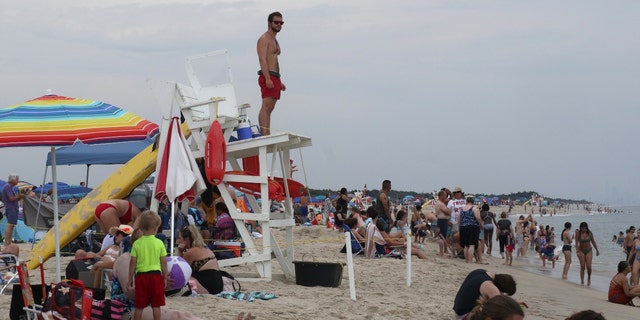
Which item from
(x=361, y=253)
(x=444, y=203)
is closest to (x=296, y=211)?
(x=444, y=203)

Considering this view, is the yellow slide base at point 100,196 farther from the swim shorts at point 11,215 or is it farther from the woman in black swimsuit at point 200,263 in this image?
the swim shorts at point 11,215

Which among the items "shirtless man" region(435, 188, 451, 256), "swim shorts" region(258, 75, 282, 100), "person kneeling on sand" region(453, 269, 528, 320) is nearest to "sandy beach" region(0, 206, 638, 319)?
"shirtless man" region(435, 188, 451, 256)

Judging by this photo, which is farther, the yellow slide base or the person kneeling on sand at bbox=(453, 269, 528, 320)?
the yellow slide base

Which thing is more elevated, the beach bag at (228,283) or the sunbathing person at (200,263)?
the sunbathing person at (200,263)

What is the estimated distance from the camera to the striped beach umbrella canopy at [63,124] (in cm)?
698

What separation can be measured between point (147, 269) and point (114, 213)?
3320 millimetres

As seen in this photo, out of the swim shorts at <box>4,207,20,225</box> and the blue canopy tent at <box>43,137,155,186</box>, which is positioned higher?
the blue canopy tent at <box>43,137,155,186</box>

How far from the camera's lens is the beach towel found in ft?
28.5

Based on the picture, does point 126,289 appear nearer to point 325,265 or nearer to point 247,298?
point 247,298

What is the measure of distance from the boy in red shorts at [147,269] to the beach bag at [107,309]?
0.68 feet

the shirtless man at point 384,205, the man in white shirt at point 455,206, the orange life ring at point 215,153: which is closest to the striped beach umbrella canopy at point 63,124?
the orange life ring at point 215,153

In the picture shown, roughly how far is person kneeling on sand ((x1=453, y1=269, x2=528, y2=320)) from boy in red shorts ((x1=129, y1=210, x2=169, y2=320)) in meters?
2.50

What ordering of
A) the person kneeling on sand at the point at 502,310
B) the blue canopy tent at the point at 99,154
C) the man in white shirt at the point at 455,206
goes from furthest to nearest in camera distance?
1. the man in white shirt at the point at 455,206
2. the blue canopy tent at the point at 99,154
3. the person kneeling on sand at the point at 502,310

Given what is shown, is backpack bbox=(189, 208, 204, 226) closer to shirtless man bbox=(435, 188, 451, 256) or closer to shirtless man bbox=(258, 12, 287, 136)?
shirtless man bbox=(258, 12, 287, 136)
